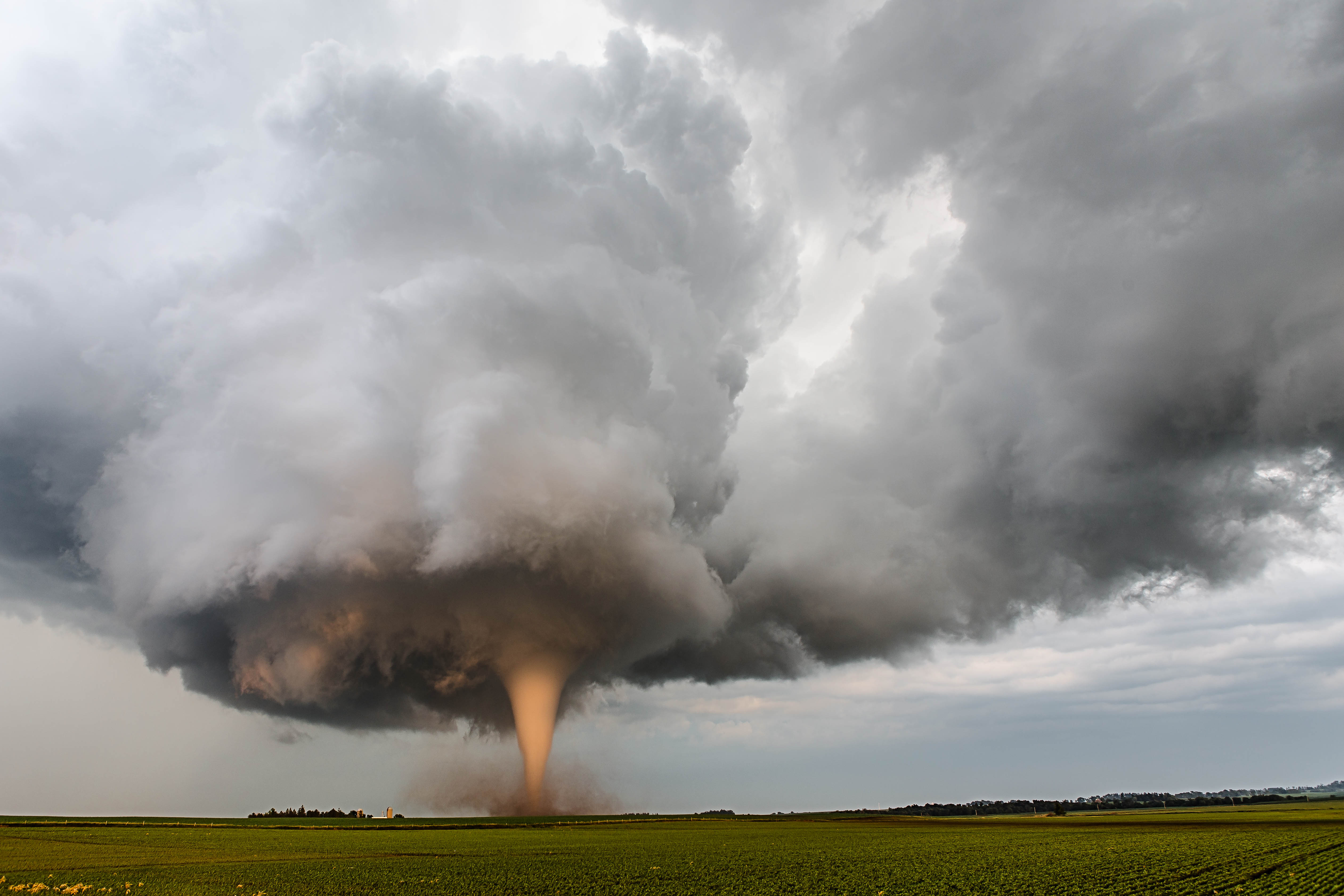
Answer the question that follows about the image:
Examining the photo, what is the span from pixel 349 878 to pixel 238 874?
28.1 ft

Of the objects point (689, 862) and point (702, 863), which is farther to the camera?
point (689, 862)

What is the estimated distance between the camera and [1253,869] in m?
48.8

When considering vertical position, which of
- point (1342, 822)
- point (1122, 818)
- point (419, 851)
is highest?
point (419, 851)

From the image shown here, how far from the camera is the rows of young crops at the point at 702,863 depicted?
140ft

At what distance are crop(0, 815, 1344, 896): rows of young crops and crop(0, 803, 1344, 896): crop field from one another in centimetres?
31

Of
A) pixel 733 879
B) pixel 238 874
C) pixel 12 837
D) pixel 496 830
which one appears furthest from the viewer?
pixel 496 830

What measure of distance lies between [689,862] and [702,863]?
231 centimetres

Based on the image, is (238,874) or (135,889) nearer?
(135,889)

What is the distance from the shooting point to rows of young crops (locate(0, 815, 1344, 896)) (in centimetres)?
4256

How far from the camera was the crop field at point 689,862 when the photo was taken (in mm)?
42469

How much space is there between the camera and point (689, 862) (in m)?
62.9

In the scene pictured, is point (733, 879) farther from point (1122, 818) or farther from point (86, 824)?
point (1122, 818)

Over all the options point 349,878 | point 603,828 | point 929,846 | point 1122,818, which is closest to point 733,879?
point 349,878

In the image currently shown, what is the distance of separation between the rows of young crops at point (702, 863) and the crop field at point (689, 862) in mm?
312
